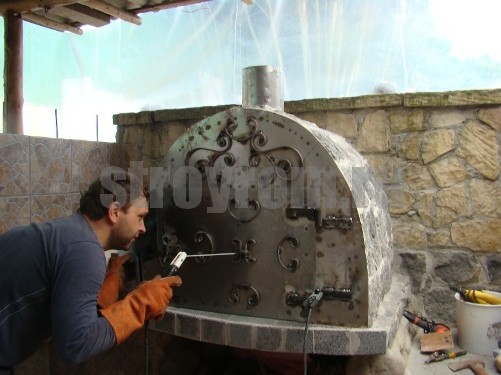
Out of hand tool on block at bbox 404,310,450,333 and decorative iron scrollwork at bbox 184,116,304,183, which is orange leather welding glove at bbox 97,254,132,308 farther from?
hand tool on block at bbox 404,310,450,333

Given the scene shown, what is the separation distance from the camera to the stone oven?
5.49 feet

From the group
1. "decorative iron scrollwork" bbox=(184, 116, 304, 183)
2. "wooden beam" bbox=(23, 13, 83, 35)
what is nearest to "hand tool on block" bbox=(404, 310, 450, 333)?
"decorative iron scrollwork" bbox=(184, 116, 304, 183)

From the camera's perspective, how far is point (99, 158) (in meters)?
2.89

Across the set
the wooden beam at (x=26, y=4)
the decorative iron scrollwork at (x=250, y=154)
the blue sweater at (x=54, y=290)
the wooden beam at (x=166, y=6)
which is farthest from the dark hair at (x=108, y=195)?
the wooden beam at (x=166, y=6)

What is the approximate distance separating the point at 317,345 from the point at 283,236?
1.53ft

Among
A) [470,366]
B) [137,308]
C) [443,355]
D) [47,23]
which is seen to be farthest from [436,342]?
[47,23]

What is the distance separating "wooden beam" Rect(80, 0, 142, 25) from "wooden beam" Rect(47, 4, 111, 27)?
16cm

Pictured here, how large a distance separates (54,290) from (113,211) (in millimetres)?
353

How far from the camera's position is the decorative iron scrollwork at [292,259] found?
175 centimetres

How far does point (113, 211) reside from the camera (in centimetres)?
149

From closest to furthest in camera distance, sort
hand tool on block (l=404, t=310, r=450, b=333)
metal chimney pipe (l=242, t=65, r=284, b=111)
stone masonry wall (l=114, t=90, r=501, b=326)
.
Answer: metal chimney pipe (l=242, t=65, r=284, b=111) → hand tool on block (l=404, t=310, r=450, b=333) → stone masonry wall (l=114, t=90, r=501, b=326)

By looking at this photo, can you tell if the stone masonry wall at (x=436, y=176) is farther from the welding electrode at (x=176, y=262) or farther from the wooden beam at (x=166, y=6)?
the welding electrode at (x=176, y=262)

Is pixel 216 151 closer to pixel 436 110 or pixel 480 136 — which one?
pixel 436 110

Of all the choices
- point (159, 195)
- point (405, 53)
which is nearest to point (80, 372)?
point (159, 195)
